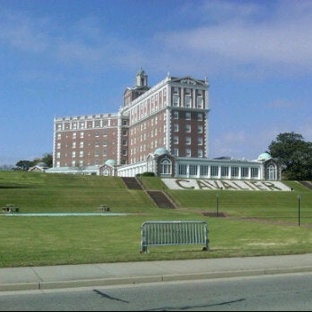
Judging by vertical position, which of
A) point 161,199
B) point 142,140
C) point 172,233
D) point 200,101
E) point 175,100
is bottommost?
point 172,233

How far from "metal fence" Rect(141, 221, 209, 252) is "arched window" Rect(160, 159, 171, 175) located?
82.9 metres

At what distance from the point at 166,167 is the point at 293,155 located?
134ft

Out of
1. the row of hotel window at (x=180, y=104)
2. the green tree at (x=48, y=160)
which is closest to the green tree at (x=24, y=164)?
the green tree at (x=48, y=160)

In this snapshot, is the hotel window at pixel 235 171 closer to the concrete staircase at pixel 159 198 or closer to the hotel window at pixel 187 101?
the hotel window at pixel 187 101

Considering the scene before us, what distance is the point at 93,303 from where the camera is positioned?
9.16m

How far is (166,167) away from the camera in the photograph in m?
101

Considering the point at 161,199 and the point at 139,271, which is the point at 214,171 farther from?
the point at 139,271

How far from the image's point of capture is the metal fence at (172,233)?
16.0m

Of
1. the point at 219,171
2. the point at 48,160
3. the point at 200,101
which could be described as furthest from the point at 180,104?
the point at 48,160

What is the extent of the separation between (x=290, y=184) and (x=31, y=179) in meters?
49.7

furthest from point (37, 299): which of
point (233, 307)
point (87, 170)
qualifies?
point (87, 170)

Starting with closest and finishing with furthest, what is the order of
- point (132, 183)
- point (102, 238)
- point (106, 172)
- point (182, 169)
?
point (102, 238), point (132, 183), point (182, 169), point (106, 172)

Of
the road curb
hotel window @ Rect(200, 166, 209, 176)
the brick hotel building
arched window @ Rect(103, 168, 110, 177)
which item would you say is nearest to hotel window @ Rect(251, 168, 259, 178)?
the brick hotel building

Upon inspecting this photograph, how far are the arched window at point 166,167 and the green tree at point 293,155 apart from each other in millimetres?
37785
